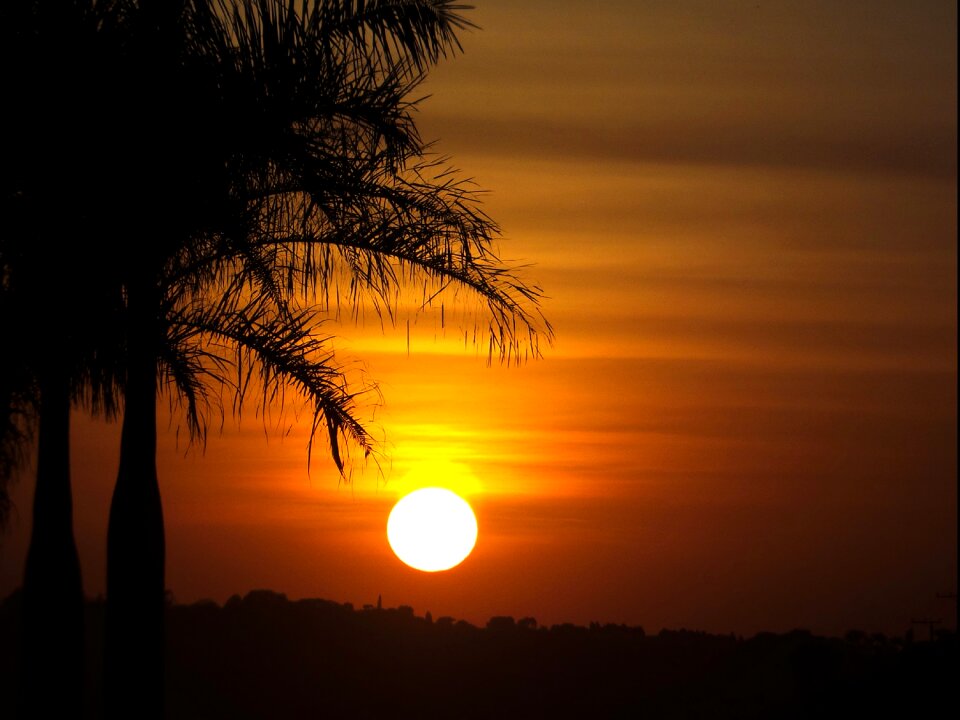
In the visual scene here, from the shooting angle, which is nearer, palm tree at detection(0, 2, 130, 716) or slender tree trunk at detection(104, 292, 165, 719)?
palm tree at detection(0, 2, 130, 716)

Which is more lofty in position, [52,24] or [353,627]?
[52,24]

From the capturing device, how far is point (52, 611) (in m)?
9.73

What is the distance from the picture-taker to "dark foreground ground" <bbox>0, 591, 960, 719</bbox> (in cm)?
3509

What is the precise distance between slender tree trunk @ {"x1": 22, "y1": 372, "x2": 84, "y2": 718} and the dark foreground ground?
73.3 feet

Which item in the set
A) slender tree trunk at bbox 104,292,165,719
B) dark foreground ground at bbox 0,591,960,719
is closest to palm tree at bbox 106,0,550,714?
slender tree trunk at bbox 104,292,165,719

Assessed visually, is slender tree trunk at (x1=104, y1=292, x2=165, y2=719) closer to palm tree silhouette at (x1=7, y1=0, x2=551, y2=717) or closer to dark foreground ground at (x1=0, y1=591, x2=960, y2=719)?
palm tree silhouette at (x1=7, y1=0, x2=551, y2=717)

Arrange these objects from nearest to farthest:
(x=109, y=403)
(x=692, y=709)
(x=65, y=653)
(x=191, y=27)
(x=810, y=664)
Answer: (x=65, y=653)
(x=191, y=27)
(x=109, y=403)
(x=810, y=664)
(x=692, y=709)

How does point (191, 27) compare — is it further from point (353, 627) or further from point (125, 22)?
point (353, 627)

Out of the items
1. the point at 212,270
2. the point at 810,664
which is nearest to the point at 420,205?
the point at 212,270

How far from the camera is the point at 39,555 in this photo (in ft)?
32.1

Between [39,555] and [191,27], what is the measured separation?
4256 millimetres

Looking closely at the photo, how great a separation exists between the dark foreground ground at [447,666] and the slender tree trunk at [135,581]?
2215 centimetres

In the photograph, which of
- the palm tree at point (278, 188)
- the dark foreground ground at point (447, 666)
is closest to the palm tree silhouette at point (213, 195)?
the palm tree at point (278, 188)

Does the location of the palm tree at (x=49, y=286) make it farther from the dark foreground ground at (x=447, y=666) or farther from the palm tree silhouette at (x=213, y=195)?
the dark foreground ground at (x=447, y=666)
